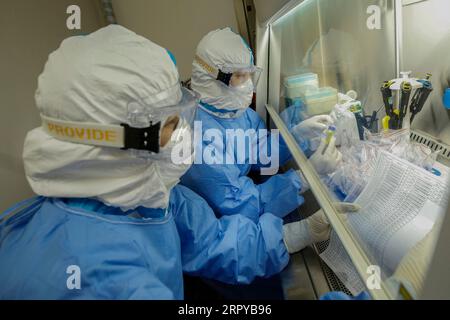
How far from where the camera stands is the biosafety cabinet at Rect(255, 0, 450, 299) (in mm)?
574

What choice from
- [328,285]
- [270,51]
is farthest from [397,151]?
[270,51]

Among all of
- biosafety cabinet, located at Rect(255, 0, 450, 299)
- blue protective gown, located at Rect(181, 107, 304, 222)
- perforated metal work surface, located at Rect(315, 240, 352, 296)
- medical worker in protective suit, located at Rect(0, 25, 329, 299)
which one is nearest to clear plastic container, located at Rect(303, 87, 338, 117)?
biosafety cabinet, located at Rect(255, 0, 450, 299)

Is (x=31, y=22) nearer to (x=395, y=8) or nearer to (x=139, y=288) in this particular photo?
(x=139, y=288)

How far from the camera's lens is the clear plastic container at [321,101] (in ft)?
4.31

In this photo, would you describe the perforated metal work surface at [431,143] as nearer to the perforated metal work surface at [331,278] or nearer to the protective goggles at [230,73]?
the perforated metal work surface at [331,278]

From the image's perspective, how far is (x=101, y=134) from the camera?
2.22ft

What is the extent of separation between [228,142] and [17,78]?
51.6 inches

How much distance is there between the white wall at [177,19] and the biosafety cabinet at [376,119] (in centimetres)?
101

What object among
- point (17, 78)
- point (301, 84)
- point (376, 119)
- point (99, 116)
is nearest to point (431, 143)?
point (376, 119)

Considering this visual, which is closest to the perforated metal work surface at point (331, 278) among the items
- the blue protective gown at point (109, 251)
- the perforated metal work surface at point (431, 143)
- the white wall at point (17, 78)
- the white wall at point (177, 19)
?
the blue protective gown at point (109, 251)

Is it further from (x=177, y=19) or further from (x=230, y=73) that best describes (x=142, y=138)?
(x=177, y=19)

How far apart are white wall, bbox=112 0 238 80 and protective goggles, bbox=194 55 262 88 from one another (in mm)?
1223

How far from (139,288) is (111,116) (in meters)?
0.43

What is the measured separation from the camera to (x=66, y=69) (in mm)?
658
